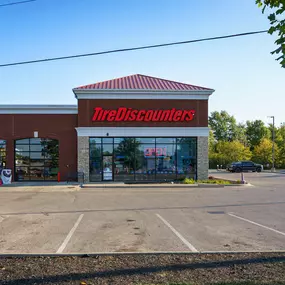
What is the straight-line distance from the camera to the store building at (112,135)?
26297 mm

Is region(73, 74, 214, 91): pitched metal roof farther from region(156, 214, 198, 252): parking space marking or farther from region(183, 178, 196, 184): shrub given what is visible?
region(156, 214, 198, 252): parking space marking

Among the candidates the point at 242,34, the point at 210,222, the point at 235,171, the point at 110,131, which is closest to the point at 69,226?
the point at 210,222

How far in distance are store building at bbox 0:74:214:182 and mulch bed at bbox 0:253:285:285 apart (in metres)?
20.3

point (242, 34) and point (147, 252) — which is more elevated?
point (242, 34)

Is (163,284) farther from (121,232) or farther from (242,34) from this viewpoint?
(242,34)

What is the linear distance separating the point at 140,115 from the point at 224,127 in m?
65.6

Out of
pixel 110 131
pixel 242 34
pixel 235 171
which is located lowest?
pixel 235 171

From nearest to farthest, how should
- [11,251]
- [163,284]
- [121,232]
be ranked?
[163,284], [11,251], [121,232]

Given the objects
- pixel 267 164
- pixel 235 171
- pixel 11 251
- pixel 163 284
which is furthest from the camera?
pixel 267 164

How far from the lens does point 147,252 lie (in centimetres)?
657

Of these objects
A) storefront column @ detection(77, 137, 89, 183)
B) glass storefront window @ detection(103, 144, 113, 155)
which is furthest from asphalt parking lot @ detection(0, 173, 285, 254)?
glass storefront window @ detection(103, 144, 113, 155)

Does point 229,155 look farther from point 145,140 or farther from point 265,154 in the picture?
point 145,140

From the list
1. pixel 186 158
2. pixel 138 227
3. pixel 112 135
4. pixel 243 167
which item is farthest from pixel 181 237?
pixel 243 167

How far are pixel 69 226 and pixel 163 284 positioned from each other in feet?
17.4
